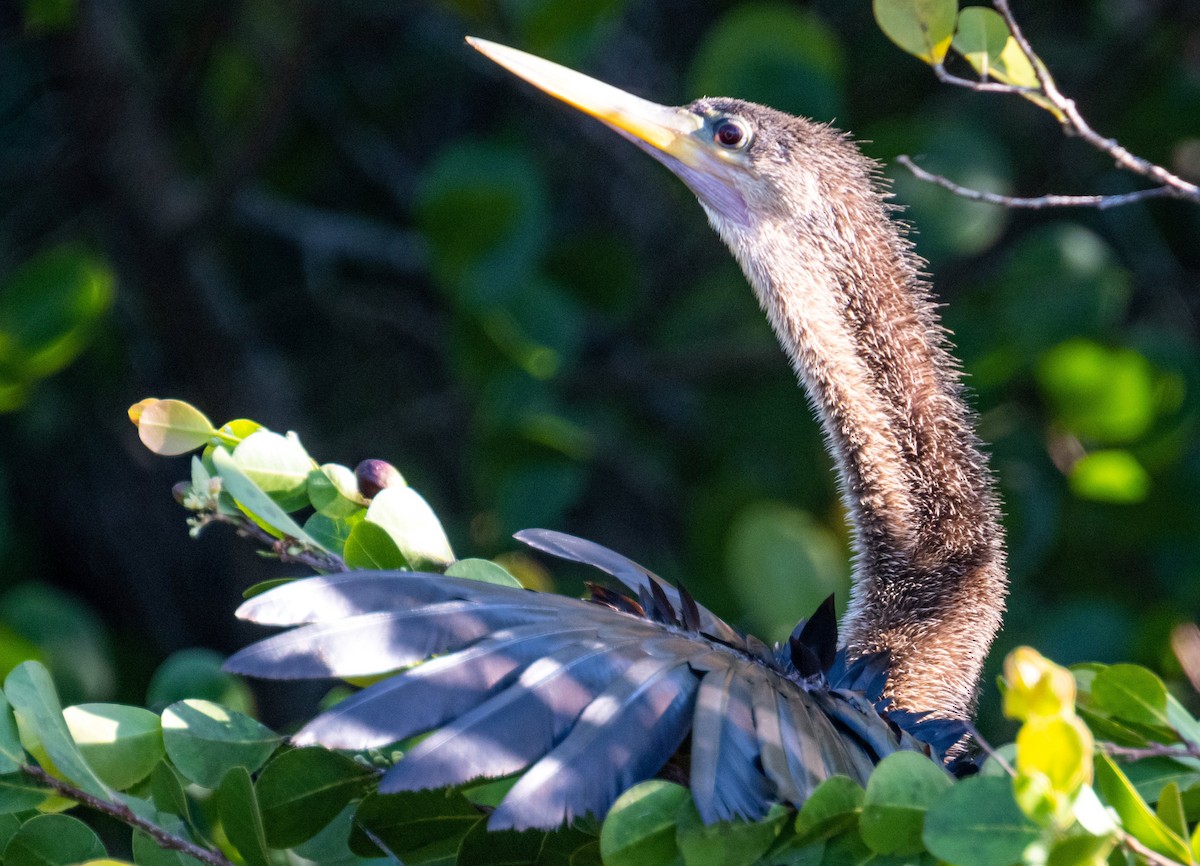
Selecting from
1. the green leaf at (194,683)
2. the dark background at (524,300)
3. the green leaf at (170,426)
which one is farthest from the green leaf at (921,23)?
the dark background at (524,300)

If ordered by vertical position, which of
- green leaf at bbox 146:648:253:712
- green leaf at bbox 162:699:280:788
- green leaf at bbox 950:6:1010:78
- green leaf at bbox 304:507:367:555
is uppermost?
green leaf at bbox 950:6:1010:78

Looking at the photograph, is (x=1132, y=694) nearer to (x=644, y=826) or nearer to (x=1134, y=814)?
(x=1134, y=814)

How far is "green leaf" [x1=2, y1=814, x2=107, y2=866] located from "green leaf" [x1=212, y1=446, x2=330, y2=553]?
24 centimetres

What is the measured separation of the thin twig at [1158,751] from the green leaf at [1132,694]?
0.06 feet

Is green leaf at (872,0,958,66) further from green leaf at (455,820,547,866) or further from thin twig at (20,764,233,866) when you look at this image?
thin twig at (20,764,233,866)

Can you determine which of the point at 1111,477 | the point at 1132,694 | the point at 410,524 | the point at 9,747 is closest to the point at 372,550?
the point at 410,524

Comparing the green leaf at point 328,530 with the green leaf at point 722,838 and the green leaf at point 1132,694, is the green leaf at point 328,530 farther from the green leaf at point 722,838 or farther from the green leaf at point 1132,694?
the green leaf at point 1132,694

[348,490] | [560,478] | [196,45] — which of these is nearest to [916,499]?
[348,490]

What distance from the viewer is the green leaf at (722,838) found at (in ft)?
2.52

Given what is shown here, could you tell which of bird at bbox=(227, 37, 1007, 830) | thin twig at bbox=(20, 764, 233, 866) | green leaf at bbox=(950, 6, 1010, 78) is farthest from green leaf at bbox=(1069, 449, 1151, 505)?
thin twig at bbox=(20, 764, 233, 866)

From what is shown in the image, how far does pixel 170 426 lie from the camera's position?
0.98 meters

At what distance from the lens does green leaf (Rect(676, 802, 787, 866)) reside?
0.77m

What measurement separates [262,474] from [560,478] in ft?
4.52

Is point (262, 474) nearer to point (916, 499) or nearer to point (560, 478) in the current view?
point (916, 499)
